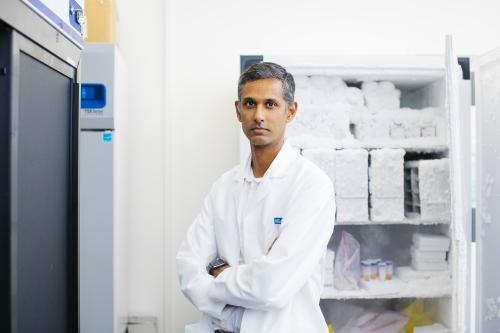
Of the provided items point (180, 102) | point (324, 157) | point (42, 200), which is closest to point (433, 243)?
point (324, 157)

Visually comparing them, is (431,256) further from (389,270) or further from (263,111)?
(263,111)

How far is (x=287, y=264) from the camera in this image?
Answer: 1358mm

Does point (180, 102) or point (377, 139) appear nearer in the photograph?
point (377, 139)

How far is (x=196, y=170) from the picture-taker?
2.74 meters

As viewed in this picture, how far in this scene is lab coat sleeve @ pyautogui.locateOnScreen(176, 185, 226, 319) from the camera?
1461 mm

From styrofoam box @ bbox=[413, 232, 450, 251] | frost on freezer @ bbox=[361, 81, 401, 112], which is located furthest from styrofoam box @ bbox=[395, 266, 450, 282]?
frost on freezer @ bbox=[361, 81, 401, 112]

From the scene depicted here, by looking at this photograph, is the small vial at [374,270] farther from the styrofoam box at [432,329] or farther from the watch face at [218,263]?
the watch face at [218,263]

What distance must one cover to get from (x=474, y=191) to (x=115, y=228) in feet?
5.81

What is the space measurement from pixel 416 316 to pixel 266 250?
1383mm

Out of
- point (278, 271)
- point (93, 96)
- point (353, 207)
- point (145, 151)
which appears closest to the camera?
point (278, 271)

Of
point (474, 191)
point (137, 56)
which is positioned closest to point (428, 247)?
point (474, 191)

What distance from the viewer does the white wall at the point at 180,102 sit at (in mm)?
2717

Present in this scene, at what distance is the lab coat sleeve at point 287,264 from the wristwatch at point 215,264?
0.11 metres

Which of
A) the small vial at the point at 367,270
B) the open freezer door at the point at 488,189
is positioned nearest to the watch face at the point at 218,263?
the small vial at the point at 367,270
